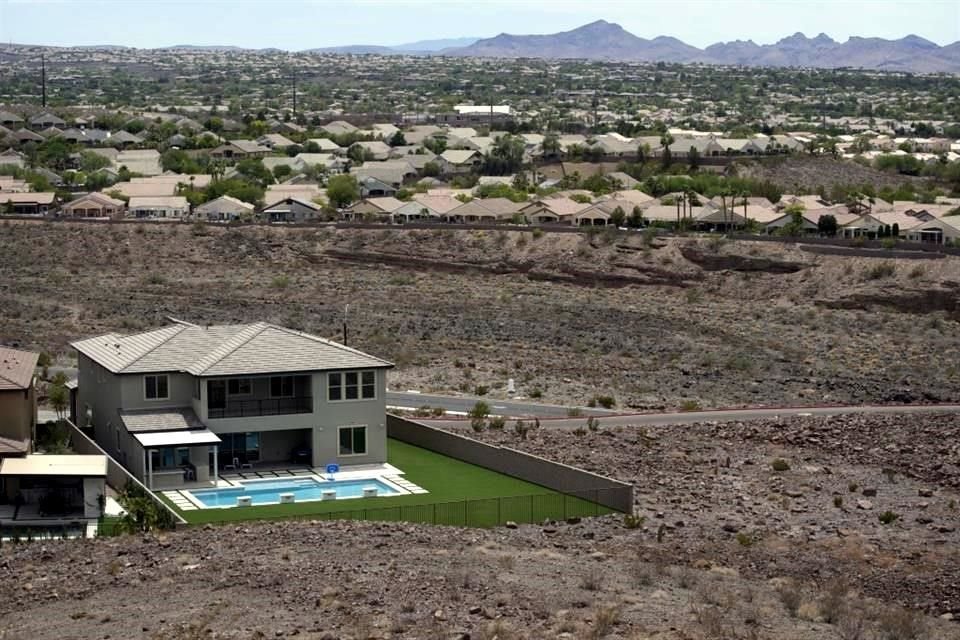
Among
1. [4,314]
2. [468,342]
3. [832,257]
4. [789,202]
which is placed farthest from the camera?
[789,202]

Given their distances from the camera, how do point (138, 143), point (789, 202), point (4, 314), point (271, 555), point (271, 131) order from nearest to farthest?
point (271, 555) → point (4, 314) → point (789, 202) → point (138, 143) → point (271, 131)

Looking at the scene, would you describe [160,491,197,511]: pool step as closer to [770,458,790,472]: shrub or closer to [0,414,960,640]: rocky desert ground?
[0,414,960,640]: rocky desert ground

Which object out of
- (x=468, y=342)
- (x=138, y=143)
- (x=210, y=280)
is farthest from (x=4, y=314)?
(x=138, y=143)

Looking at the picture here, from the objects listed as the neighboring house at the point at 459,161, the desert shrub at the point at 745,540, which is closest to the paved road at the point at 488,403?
the desert shrub at the point at 745,540

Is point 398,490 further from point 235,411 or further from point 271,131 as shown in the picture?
A: point 271,131

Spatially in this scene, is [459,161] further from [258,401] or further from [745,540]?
[745,540]

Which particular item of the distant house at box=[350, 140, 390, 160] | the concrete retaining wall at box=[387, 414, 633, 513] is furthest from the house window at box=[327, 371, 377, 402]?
Answer: the distant house at box=[350, 140, 390, 160]

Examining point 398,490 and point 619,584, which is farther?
point 398,490
